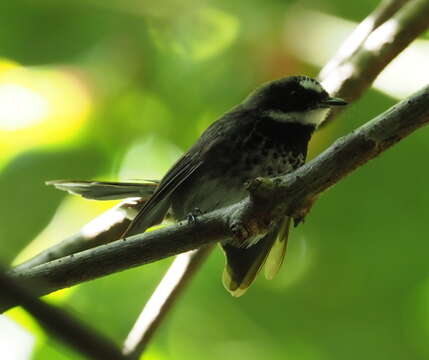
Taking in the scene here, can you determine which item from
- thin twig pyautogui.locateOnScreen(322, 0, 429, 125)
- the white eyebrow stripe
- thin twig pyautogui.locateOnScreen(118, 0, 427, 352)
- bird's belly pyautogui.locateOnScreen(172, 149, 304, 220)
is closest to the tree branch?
thin twig pyautogui.locateOnScreen(118, 0, 427, 352)

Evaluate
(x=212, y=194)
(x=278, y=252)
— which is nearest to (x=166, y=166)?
Answer: (x=212, y=194)

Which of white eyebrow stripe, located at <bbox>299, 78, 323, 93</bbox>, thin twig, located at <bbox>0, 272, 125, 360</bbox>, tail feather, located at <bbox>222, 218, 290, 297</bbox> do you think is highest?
thin twig, located at <bbox>0, 272, 125, 360</bbox>

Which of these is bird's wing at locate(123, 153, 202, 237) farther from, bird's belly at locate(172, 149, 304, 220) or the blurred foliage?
the blurred foliage

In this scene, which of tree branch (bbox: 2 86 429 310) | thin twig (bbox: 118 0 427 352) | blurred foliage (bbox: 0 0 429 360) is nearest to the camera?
tree branch (bbox: 2 86 429 310)

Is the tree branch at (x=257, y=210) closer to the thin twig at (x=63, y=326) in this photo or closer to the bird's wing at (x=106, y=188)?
the bird's wing at (x=106, y=188)

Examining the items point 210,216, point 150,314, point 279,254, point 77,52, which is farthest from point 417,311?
point 77,52

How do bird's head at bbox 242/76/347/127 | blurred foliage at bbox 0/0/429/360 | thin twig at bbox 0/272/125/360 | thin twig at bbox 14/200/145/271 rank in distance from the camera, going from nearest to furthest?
thin twig at bbox 0/272/125/360 < thin twig at bbox 14/200/145/271 < bird's head at bbox 242/76/347/127 < blurred foliage at bbox 0/0/429/360
